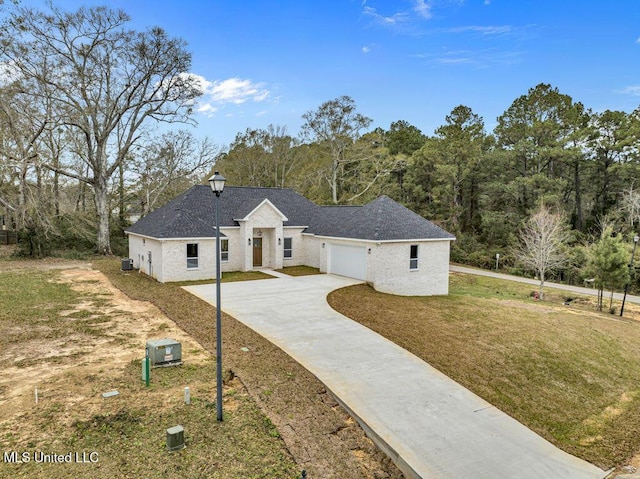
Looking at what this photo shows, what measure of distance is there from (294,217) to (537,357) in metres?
17.0

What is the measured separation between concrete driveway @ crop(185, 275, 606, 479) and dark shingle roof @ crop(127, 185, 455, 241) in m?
8.11

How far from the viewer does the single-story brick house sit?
1984cm

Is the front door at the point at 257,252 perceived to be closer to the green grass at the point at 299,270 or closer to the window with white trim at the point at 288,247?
the green grass at the point at 299,270

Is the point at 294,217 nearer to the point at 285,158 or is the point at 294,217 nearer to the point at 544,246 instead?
the point at 544,246

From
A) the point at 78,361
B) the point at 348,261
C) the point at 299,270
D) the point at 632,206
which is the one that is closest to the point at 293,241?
the point at 299,270

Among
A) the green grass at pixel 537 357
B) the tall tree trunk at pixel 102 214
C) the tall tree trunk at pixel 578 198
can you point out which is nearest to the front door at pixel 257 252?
the green grass at pixel 537 357

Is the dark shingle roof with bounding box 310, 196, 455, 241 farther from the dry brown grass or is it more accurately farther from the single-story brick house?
the dry brown grass

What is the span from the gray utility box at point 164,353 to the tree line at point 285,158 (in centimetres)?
2088

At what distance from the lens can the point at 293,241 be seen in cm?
2509

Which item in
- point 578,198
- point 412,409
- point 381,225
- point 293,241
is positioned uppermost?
point 578,198

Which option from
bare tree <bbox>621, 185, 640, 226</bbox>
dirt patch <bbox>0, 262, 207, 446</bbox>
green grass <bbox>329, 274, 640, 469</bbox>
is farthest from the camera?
bare tree <bbox>621, 185, 640, 226</bbox>

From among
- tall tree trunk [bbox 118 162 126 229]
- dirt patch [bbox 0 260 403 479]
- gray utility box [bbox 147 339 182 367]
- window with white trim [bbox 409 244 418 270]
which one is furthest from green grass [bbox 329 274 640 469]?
tall tree trunk [bbox 118 162 126 229]

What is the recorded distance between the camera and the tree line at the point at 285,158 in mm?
25469

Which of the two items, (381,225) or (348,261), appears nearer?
→ (381,225)
